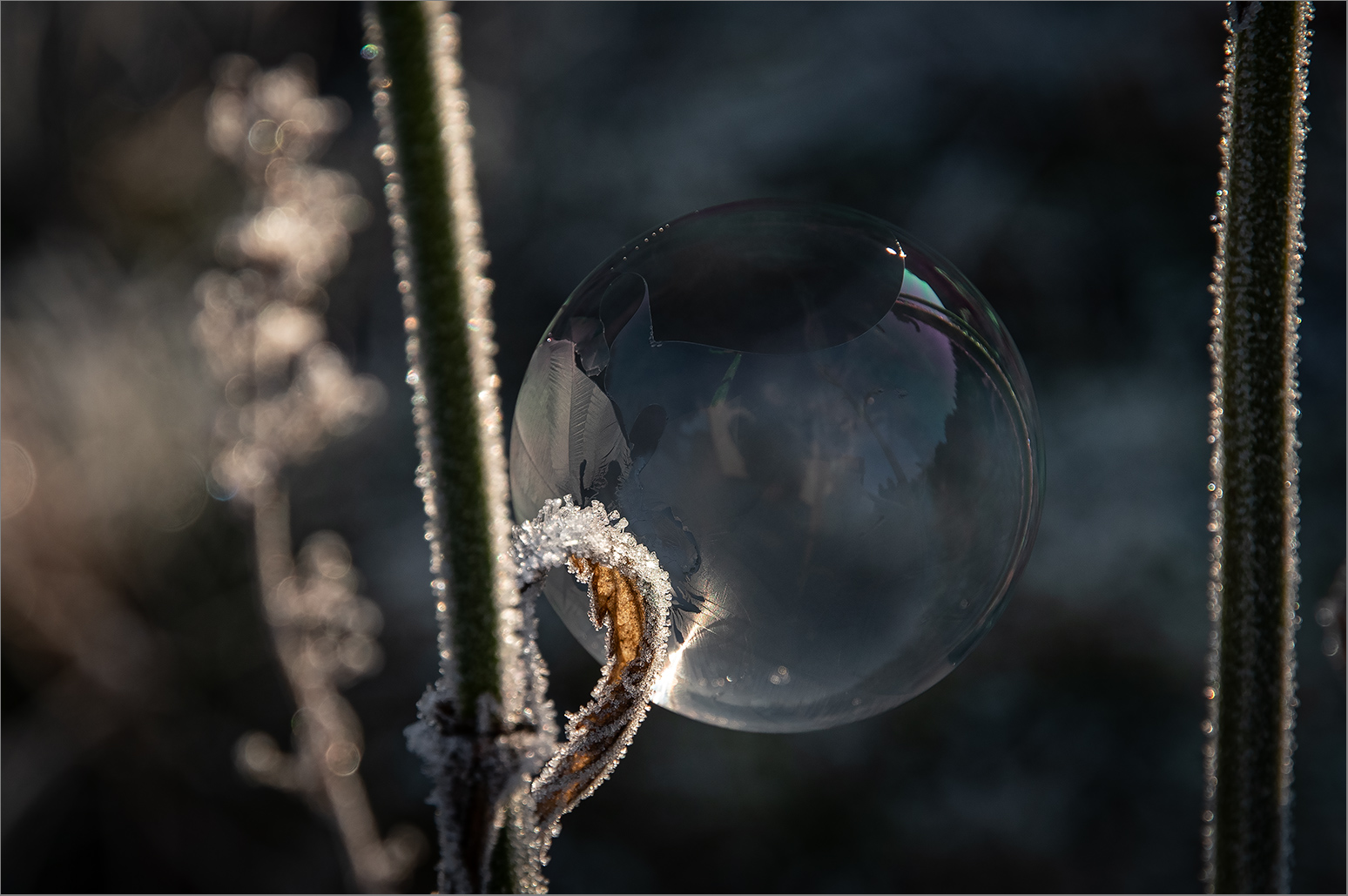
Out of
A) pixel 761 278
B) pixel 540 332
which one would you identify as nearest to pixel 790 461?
pixel 761 278

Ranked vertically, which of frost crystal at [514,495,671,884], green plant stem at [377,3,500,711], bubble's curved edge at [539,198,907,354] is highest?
bubble's curved edge at [539,198,907,354]

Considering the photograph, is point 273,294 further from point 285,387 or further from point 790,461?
point 790,461

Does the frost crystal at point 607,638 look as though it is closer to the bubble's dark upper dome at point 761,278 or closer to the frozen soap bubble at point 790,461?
the frozen soap bubble at point 790,461

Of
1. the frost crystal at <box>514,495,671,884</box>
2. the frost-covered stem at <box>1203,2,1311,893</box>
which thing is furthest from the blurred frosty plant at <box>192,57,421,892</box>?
the frost-covered stem at <box>1203,2,1311,893</box>

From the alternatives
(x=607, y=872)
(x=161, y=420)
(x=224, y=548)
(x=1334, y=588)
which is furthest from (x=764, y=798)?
(x=161, y=420)

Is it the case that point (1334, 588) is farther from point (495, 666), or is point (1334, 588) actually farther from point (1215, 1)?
point (1215, 1)

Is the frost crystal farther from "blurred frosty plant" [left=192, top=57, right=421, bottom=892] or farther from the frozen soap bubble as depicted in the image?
"blurred frosty plant" [left=192, top=57, right=421, bottom=892]
